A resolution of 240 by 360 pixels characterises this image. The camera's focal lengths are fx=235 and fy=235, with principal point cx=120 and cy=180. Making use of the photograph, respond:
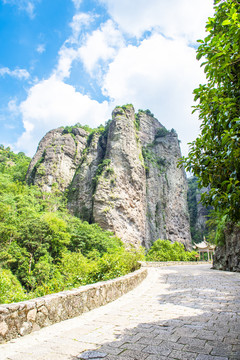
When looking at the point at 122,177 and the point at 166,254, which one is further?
the point at 122,177

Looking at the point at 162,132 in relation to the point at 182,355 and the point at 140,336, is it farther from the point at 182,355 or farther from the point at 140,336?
the point at 182,355

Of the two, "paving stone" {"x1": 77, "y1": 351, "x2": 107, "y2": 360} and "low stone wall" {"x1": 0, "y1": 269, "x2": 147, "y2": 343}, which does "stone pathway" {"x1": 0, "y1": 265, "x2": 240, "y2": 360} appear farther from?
"low stone wall" {"x1": 0, "y1": 269, "x2": 147, "y2": 343}

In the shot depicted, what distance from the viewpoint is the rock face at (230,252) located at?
1371 centimetres

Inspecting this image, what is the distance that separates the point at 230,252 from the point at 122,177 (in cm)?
2559

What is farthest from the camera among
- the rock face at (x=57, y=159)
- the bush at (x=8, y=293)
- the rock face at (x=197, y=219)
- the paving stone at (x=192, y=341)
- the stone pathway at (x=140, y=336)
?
the rock face at (x=197, y=219)

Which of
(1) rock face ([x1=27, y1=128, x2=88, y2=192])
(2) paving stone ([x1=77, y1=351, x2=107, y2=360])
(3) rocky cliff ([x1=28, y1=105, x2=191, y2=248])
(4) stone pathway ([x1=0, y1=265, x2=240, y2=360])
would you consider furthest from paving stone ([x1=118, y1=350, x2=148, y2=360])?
(1) rock face ([x1=27, y1=128, x2=88, y2=192])

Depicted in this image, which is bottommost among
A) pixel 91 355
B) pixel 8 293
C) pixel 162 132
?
pixel 8 293

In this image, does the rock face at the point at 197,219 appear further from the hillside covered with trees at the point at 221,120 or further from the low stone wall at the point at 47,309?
the hillside covered with trees at the point at 221,120

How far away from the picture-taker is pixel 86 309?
4812 mm

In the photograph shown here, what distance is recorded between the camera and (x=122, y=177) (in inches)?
1527

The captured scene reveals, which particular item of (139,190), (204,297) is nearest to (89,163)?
(139,190)

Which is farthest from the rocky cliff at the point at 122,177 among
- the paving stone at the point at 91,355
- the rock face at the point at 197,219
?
the paving stone at the point at 91,355

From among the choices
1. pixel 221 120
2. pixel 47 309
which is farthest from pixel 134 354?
pixel 221 120

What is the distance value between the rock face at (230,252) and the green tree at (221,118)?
41.4 ft
